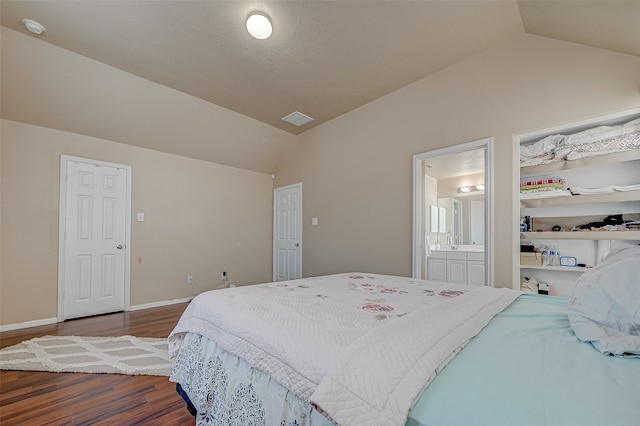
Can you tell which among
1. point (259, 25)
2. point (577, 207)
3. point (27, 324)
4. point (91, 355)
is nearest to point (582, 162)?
point (577, 207)

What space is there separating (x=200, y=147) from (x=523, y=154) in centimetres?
419

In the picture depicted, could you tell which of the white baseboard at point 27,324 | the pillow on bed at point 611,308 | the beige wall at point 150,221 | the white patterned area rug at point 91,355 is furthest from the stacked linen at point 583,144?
the white baseboard at point 27,324

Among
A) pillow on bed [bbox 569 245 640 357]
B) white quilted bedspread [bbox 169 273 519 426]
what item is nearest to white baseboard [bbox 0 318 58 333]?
white quilted bedspread [bbox 169 273 519 426]

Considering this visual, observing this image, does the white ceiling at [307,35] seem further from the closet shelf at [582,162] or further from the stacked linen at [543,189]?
the stacked linen at [543,189]

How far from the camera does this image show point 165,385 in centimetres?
197

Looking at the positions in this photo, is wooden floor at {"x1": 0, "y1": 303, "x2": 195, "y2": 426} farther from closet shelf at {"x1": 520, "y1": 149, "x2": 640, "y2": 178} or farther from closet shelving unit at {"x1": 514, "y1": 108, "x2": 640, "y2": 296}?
closet shelf at {"x1": 520, "y1": 149, "x2": 640, "y2": 178}

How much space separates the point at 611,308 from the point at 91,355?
3437 millimetres

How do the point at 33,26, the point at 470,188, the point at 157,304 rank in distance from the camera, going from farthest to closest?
the point at 470,188 → the point at 157,304 → the point at 33,26

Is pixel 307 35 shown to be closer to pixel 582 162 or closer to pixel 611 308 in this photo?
pixel 582 162

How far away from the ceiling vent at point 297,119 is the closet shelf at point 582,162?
2.79 meters

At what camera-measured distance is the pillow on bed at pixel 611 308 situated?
86 centimetres

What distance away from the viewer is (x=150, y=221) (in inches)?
161

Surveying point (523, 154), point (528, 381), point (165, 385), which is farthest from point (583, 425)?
point (523, 154)

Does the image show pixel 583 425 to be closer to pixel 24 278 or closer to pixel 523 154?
pixel 523 154
